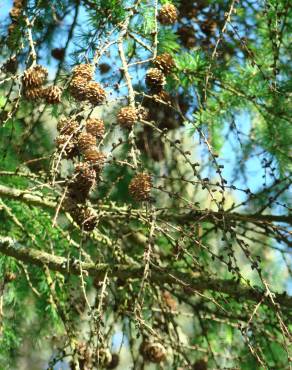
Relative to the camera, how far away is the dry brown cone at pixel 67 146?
130cm

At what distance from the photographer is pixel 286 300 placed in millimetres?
1785

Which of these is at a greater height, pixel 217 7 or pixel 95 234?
pixel 217 7

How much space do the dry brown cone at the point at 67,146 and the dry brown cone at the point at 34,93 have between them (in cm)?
32

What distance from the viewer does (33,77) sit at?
161 cm

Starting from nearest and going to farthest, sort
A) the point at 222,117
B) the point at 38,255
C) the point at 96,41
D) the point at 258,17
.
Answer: the point at 96,41 < the point at 38,255 < the point at 222,117 < the point at 258,17

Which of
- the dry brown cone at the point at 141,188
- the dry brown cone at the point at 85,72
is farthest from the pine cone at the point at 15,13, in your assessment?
the dry brown cone at the point at 141,188

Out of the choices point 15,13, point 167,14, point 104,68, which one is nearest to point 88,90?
point 167,14

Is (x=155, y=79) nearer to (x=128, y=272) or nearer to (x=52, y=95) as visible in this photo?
(x=52, y=95)

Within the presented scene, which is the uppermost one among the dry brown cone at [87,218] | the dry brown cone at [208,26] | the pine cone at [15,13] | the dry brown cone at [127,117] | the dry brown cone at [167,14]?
the dry brown cone at [208,26]

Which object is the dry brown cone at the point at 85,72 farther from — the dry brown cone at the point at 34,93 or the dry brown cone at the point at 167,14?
the dry brown cone at the point at 167,14

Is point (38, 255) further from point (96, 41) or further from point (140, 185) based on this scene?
point (140, 185)

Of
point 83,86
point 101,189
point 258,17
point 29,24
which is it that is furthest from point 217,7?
point 83,86

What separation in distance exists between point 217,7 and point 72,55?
3.87ft

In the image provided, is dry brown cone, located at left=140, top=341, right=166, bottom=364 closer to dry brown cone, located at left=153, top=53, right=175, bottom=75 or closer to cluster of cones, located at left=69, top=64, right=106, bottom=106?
dry brown cone, located at left=153, top=53, right=175, bottom=75
